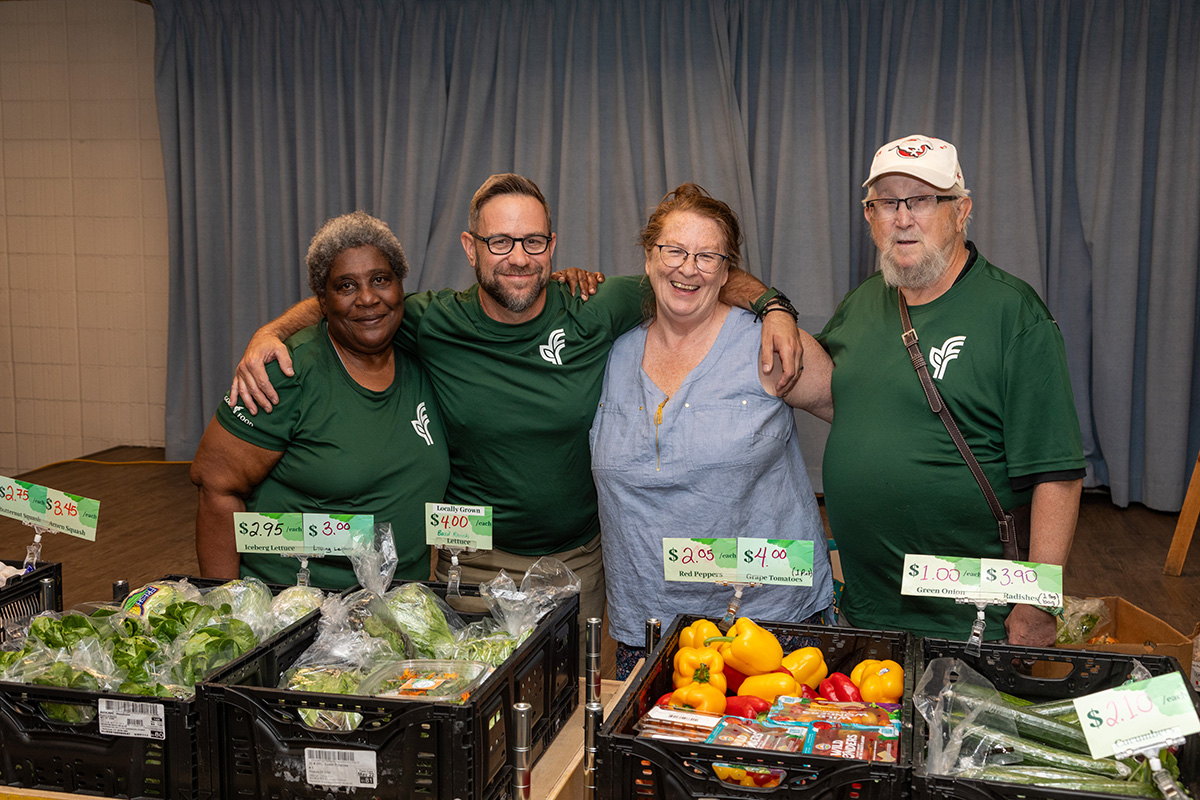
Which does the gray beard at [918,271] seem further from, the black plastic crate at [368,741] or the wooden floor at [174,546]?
the wooden floor at [174,546]

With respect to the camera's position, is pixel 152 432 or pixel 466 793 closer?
pixel 466 793

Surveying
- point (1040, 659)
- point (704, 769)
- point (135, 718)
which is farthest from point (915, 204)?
point (135, 718)

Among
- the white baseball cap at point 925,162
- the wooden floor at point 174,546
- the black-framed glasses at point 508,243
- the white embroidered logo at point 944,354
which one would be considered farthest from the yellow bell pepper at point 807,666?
the wooden floor at point 174,546

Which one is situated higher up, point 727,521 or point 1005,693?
point 727,521

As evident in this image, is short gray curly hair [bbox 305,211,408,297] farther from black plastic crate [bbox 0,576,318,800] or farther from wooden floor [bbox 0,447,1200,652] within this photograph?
wooden floor [bbox 0,447,1200,652]

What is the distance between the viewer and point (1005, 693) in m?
1.61

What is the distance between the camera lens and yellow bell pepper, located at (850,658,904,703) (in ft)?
5.20

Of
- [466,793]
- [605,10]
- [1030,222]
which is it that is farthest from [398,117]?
[466,793]

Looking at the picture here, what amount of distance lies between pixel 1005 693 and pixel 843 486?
0.58m

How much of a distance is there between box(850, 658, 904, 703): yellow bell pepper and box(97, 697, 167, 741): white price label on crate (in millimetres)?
1078

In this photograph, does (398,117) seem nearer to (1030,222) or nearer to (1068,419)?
(1030,222)

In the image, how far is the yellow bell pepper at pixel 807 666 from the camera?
167cm

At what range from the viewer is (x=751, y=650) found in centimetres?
→ 164

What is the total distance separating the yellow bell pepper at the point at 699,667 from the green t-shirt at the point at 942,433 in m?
0.58
